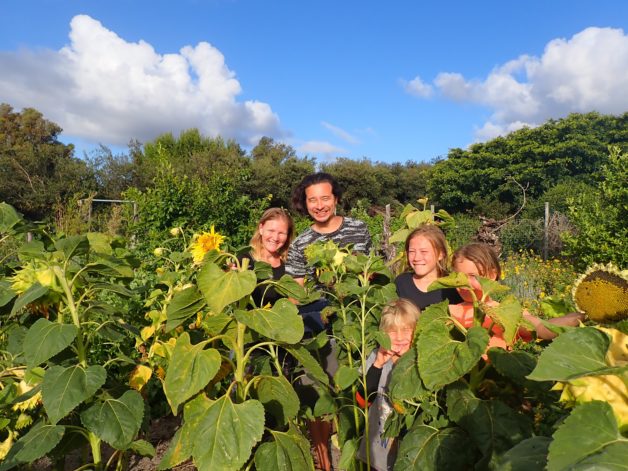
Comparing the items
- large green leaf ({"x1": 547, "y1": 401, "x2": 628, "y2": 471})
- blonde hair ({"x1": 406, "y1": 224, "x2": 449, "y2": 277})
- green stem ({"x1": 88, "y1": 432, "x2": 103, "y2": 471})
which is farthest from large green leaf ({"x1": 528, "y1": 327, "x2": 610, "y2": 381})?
blonde hair ({"x1": 406, "y1": 224, "x2": 449, "y2": 277})

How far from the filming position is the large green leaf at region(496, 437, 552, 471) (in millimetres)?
488

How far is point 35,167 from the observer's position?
663 inches

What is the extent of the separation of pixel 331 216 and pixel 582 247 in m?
4.90

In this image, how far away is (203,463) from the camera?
1.17 m

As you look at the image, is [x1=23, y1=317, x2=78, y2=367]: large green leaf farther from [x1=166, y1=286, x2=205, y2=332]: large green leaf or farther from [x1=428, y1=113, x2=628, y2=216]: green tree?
[x1=428, y1=113, x2=628, y2=216]: green tree

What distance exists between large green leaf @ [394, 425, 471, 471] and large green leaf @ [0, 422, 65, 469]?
0.91 meters

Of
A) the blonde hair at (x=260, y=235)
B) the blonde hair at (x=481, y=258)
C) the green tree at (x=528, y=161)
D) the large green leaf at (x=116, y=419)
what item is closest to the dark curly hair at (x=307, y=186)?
the blonde hair at (x=260, y=235)

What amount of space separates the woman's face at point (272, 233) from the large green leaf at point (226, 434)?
1.53 metres

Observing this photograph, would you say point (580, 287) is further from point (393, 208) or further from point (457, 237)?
point (393, 208)

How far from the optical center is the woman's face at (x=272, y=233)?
2.76m

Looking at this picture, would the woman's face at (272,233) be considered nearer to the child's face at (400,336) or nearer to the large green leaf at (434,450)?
the child's face at (400,336)

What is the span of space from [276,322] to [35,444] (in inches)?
28.4

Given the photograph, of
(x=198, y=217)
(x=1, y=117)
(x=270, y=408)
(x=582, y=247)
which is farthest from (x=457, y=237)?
(x=1, y=117)

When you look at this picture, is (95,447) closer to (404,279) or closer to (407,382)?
(407,382)
